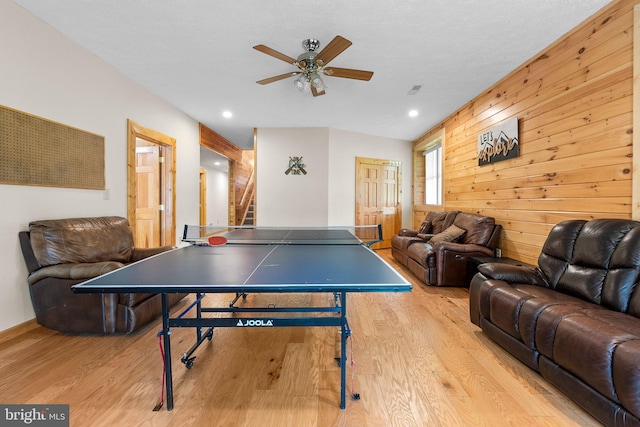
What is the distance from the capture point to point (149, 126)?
3.80m

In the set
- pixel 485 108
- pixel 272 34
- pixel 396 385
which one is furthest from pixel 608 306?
pixel 272 34

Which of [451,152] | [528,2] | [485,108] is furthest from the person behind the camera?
[451,152]

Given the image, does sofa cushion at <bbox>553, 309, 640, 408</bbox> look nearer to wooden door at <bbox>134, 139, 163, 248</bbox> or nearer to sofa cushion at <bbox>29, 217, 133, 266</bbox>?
sofa cushion at <bbox>29, 217, 133, 266</bbox>

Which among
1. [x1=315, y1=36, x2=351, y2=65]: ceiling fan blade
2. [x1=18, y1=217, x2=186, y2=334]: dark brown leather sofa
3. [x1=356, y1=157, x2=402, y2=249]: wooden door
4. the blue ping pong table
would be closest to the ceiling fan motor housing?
[x1=315, y1=36, x2=351, y2=65]: ceiling fan blade

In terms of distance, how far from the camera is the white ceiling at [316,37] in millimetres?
2148

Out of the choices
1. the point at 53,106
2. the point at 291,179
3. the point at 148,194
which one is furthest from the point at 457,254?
the point at 148,194

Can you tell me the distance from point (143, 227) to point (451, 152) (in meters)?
5.45

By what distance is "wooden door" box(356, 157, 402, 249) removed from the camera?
20.0 feet

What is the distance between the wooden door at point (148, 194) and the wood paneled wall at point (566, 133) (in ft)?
16.4

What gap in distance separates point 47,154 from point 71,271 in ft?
3.72

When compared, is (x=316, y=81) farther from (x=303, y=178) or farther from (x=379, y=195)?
(x=379, y=195)

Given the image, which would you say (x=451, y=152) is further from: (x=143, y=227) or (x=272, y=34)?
(x=143, y=227)

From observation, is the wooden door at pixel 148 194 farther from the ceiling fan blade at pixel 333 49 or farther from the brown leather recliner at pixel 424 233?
the brown leather recliner at pixel 424 233

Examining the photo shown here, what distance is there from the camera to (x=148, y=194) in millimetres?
4414
